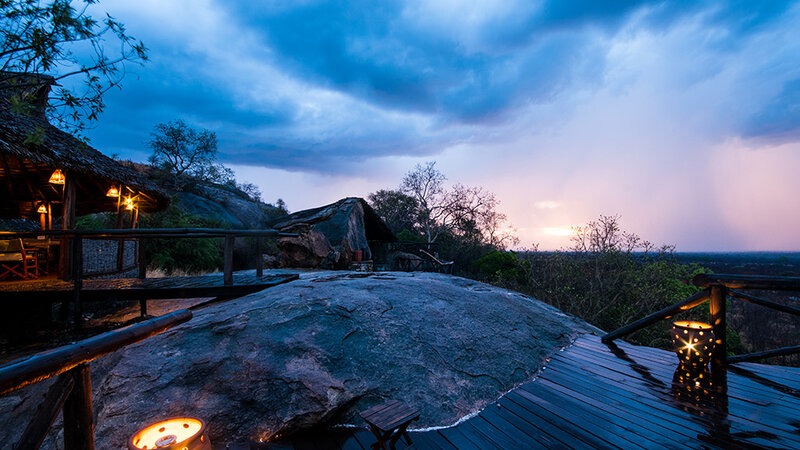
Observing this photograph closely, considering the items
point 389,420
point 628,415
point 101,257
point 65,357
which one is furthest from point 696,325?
point 101,257

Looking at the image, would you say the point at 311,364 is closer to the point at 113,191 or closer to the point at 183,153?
the point at 113,191

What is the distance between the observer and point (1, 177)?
11.5 metres

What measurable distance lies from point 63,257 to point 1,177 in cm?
484

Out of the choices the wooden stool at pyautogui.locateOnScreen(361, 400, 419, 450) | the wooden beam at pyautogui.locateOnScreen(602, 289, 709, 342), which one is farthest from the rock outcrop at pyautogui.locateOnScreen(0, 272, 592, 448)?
the wooden beam at pyautogui.locateOnScreen(602, 289, 709, 342)

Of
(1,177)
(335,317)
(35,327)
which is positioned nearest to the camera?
(335,317)

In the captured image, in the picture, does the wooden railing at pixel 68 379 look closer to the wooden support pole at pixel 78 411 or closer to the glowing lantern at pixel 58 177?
the wooden support pole at pixel 78 411

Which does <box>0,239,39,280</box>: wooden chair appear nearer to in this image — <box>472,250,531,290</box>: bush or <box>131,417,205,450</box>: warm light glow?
<box>131,417,205,450</box>: warm light glow

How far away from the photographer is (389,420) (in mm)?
2678

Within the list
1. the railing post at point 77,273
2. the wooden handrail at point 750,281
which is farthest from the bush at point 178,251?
the wooden handrail at point 750,281

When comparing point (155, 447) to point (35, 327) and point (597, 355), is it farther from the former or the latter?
point (35, 327)

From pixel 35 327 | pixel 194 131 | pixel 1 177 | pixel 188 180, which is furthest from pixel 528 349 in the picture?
pixel 194 131

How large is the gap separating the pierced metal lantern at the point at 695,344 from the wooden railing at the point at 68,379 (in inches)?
221

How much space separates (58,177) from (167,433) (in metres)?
12.8

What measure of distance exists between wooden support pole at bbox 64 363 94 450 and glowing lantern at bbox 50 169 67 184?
40.3 ft
